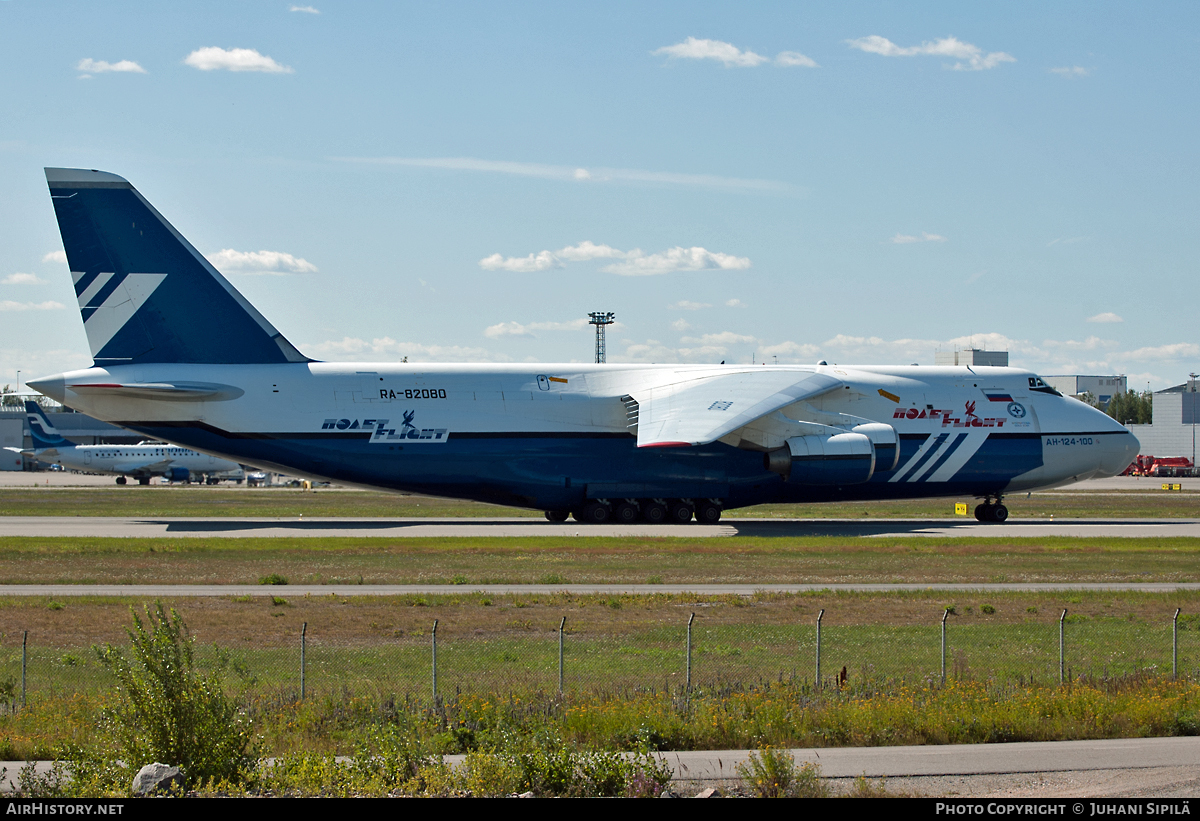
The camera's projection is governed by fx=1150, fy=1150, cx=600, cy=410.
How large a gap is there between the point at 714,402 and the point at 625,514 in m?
6.23

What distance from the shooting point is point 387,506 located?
193 ft

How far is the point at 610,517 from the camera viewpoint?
1711 inches

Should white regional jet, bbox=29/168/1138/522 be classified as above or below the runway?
above

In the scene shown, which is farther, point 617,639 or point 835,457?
point 835,457

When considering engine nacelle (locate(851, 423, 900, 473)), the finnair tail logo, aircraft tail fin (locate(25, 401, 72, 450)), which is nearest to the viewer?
the finnair tail logo

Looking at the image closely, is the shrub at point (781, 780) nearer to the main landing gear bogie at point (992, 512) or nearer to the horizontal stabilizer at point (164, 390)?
the horizontal stabilizer at point (164, 390)

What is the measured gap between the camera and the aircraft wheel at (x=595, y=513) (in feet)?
142

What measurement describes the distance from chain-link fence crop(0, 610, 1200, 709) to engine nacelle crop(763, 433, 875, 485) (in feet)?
64.8

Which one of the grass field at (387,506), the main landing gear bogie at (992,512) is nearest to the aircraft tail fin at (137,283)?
the grass field at (387,506)

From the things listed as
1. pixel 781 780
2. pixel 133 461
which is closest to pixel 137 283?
pixel 781 780

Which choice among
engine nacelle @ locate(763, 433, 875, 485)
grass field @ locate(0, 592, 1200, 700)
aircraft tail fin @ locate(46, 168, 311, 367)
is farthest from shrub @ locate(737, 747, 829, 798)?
aircraft tail fin @ locate(46, 168, 311, 367)

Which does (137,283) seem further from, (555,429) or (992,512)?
(992,512)

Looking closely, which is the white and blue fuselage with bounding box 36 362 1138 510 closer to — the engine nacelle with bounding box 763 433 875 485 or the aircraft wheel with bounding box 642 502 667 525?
the aircraft wheel with bounding box 642 502 667 525

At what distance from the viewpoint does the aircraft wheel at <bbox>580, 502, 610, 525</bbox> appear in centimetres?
4316
